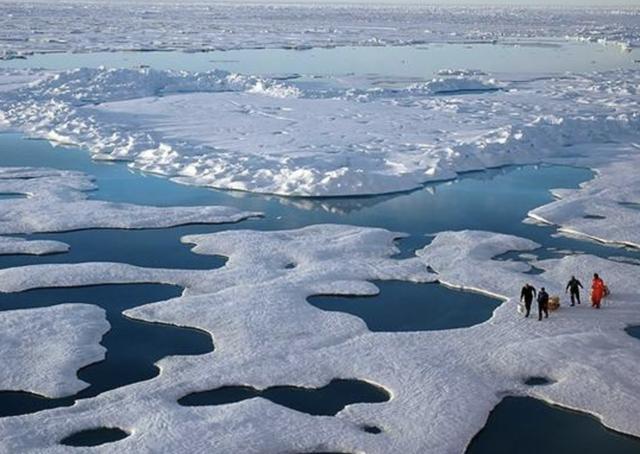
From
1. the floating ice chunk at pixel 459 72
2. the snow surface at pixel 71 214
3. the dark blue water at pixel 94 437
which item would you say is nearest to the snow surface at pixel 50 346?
the dark blue water at pixel 94 437

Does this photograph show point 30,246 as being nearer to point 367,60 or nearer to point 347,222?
point 347,222

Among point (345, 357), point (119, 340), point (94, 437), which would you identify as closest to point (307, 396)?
point (345, 357)

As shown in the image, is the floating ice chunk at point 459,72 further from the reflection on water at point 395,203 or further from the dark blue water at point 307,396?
the dark blue water at point 307,396

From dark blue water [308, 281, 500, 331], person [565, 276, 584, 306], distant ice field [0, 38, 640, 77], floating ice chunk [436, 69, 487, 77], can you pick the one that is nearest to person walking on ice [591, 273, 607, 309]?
person [565, 276, 584, 306]

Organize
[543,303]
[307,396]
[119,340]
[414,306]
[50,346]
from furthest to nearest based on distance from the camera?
[414,306], [543,303], [119,340], [50,346], [307,396]

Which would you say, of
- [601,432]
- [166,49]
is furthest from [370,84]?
[601,432]

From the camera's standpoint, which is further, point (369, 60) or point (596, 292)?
point (369, 60)

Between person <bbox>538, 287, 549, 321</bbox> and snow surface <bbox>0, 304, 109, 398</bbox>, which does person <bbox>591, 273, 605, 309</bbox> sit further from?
snow surface <bbox>0, 304, 109, 398</bbox>
